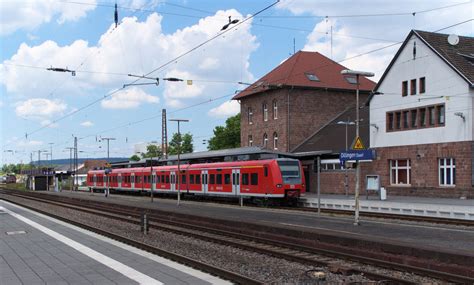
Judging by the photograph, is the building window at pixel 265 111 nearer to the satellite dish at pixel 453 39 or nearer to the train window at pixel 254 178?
the satellite dish at pixel 453 39

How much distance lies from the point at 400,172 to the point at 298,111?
16277 millimetres

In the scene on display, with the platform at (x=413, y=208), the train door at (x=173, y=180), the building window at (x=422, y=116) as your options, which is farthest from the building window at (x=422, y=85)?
the train door at (x=173, y=180)

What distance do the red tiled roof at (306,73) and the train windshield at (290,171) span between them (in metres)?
20.9

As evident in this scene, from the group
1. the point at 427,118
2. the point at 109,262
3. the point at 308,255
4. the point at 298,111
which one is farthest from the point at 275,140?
the point at 109,262

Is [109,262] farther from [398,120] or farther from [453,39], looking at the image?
[453,39]

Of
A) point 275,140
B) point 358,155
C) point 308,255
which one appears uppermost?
point 275,140

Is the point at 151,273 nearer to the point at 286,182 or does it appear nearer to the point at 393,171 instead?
the point at 286,182

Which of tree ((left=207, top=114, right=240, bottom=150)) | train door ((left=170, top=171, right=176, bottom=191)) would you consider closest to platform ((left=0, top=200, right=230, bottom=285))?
train door ((left=170, top=171, right=176, bottom=191))

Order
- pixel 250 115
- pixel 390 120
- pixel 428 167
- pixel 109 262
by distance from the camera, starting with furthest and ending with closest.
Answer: pixel 250 115, pixel 390 120, pixel 428 167, pixel 109 262

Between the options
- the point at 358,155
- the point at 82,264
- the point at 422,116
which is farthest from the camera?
the point at 422,116

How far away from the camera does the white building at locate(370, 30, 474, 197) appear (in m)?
32.7

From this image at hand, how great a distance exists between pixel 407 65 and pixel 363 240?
88.7 ft

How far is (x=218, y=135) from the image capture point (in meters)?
93.3

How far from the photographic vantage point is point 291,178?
31.1 meters
